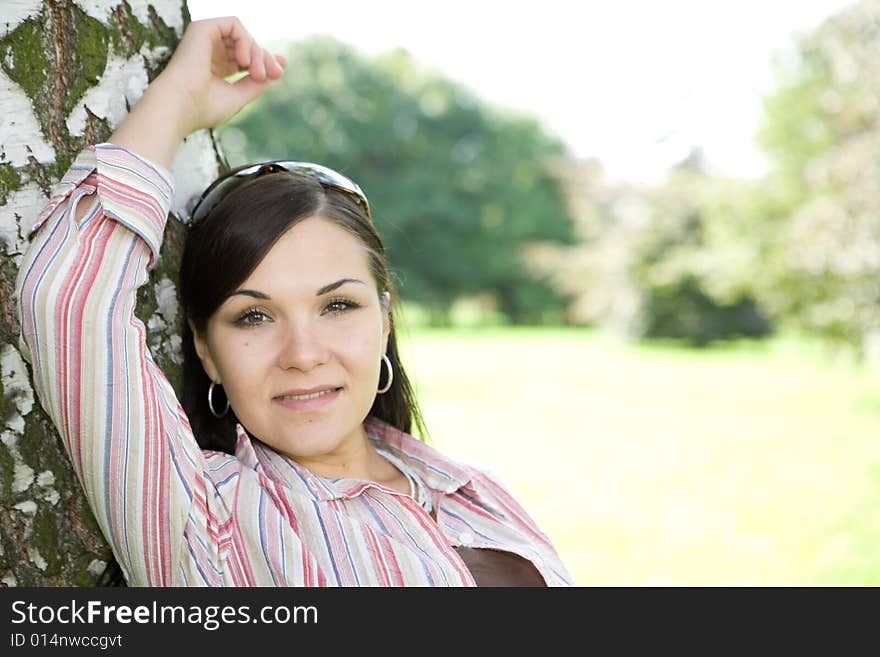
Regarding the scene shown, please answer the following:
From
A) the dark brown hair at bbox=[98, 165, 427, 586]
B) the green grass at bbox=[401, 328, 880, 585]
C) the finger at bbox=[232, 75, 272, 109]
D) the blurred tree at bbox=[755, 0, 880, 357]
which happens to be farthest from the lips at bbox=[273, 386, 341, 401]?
the blurred tree at bbox=[755, 0, 880, 357]

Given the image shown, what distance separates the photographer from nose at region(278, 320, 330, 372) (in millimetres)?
1778

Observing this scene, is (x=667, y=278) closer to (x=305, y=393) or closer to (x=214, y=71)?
(x=214, y=71)

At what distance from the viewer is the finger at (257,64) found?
78.9 inches

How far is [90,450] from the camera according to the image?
1.50 meters

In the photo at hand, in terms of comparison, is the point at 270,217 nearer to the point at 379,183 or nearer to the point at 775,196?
the point at 775,196

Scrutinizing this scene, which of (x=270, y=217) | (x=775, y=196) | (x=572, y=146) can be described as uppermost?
(x=572, y=146)

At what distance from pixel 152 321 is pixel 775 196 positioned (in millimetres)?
17705

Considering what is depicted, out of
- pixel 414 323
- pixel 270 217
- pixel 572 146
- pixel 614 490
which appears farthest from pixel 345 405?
pixel 572 146

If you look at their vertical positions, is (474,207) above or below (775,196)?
above

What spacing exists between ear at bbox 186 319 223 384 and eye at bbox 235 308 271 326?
11cm

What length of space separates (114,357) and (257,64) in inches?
32.7

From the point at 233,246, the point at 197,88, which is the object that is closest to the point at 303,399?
the point at 233,246

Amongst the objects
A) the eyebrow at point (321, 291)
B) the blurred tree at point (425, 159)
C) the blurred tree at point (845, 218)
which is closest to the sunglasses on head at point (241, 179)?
the eyebrow at point (321, 291)

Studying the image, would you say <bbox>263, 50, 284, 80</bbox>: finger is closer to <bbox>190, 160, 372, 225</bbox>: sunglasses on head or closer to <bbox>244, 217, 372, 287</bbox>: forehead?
<bbox>190, 160, 372, 225</bbox>: sunglasses on head
